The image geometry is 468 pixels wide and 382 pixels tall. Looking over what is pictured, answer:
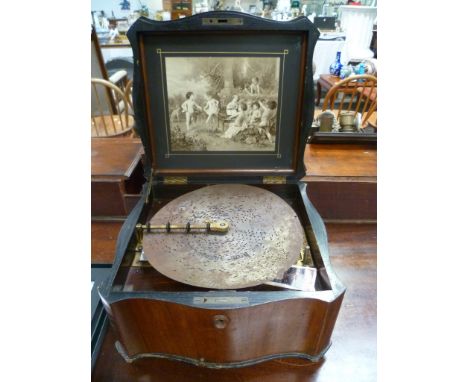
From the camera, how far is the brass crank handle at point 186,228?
3.25ft

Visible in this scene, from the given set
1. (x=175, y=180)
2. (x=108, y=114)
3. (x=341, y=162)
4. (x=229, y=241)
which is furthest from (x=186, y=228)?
(x=108, y=114)

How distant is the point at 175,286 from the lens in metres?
0.95

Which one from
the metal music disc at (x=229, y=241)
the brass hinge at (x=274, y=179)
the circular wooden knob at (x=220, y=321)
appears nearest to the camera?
the circular wooden knob at (x=220, y=321)

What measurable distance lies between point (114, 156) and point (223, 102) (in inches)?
22.7

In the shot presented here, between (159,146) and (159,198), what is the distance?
19 cm

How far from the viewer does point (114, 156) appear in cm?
143

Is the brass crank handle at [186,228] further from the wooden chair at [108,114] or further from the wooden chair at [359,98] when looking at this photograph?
the wooden chair at [108,114]

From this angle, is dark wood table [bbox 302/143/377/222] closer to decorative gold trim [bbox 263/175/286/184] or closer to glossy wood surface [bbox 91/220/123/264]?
decorative gold trim [bbox 263/175/286/184]

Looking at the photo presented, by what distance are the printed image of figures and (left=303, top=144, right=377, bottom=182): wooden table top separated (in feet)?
0.89

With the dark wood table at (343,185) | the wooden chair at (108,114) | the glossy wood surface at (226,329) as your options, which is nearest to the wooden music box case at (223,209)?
the glossy wood surface at (226,329)

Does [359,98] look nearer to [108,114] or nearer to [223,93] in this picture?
A: [223,93]

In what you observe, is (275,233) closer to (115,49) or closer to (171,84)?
(171,84)

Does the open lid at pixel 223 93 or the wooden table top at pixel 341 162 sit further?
the wooden table top at pixel 341 162

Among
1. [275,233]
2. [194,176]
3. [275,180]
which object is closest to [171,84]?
[194,176]
